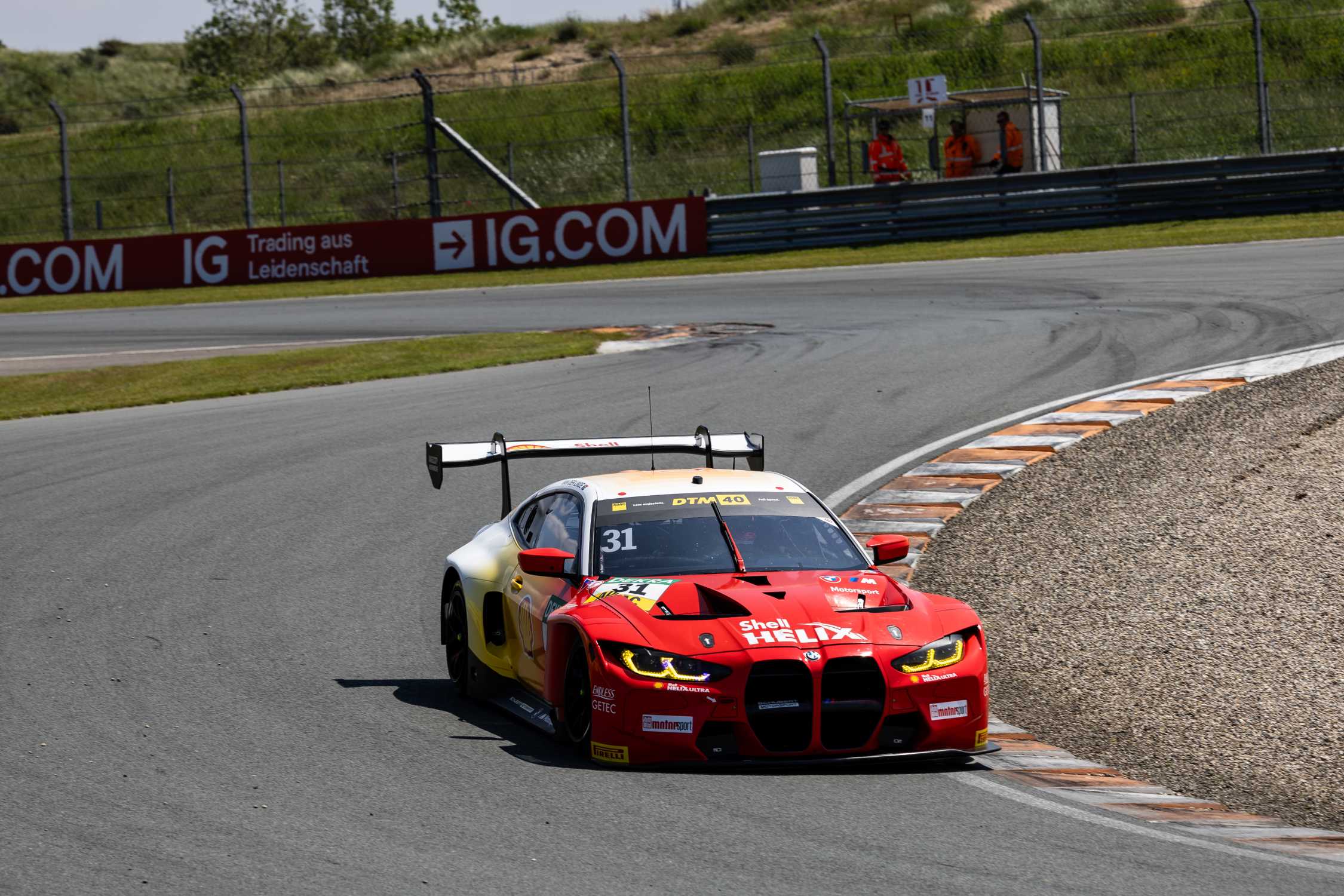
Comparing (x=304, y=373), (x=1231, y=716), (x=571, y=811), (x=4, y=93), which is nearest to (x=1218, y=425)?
(x=1231, y=716)

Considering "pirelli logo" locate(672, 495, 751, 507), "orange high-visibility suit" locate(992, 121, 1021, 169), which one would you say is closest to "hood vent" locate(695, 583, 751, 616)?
Answer: "pirelli logo" locate(672, 495, 751, 507)

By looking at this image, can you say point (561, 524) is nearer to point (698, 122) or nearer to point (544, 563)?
point (544, 563)

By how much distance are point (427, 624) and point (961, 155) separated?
84.2ft

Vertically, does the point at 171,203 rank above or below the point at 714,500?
above

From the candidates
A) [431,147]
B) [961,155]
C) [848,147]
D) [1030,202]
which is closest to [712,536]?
[1030,202]

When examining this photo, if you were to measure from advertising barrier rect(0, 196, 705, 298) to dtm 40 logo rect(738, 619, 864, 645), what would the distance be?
971 inches

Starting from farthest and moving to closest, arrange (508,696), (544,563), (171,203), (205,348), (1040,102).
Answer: (171,203) < (1040,102) < (205,348) < (508,696) < (544,563)

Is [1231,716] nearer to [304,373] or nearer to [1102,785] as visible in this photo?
[1102,785]

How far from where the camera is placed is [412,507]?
12.5m

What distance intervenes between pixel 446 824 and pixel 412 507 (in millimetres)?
6684

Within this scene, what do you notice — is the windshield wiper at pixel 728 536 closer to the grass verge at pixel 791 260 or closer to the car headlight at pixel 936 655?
the car headlight at pixel 936 655

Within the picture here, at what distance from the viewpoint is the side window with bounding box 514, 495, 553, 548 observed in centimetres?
866

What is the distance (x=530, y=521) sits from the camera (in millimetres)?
8844

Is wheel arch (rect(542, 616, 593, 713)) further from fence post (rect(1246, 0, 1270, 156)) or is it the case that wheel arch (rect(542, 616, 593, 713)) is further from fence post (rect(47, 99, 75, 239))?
fence post (rect(47, 99, 75, 239))
